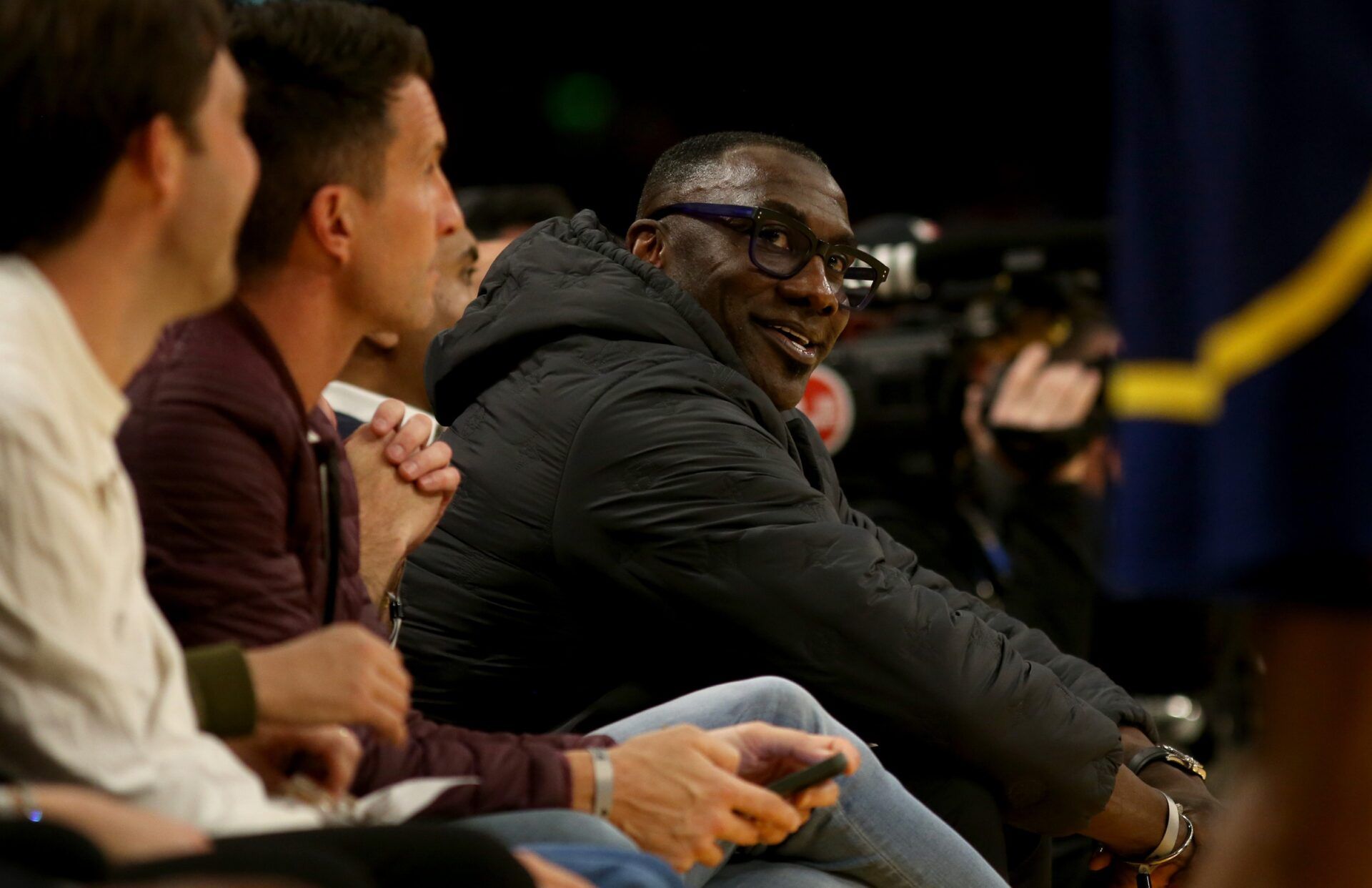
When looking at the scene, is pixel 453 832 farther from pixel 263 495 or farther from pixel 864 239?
pixel 864 239

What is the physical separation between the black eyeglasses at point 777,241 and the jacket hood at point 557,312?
178 millimetres

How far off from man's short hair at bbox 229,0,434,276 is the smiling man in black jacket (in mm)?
631

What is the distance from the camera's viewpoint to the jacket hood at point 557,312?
2.27 m

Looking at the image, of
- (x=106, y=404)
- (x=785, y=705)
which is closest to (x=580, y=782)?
(x=785, y=705)

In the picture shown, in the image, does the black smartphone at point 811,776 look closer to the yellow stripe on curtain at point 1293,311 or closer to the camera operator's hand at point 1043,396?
A: the yellow stripe on curtain at point 1293,311

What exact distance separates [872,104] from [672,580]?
5199 millimetres

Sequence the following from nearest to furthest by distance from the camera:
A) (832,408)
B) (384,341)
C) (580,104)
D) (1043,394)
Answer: (384,341), (1043,394), (832,408), (580,104)

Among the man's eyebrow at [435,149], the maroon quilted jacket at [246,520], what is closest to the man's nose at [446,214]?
the man's eyebrow at [435,149]

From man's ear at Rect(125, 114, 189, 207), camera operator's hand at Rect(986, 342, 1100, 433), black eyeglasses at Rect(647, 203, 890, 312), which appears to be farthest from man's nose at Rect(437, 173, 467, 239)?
camera operator's hand at Rect(986, 342, 1100, 433)

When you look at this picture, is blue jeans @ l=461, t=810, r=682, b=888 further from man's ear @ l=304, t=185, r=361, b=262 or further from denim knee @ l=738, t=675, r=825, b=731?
man's ear @ l=304, t=185, r=361, b=262

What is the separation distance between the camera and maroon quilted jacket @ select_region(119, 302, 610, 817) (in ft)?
4.52

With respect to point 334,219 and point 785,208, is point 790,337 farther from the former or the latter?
point 334,219

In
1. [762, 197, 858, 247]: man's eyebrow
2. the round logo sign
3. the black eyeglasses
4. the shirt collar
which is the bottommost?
the round logo sign

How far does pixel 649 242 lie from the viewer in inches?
104
